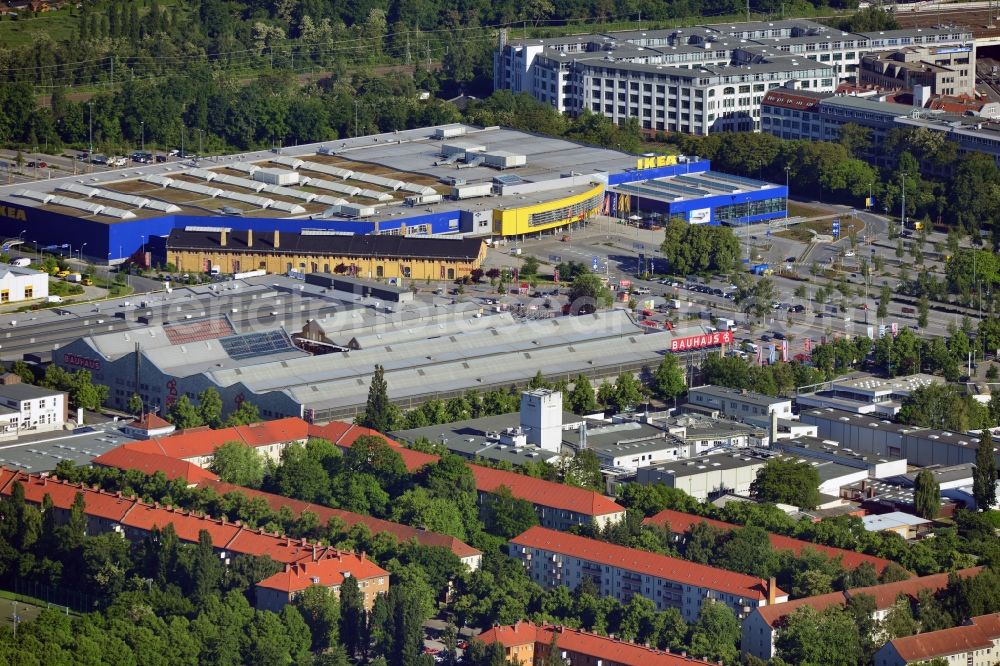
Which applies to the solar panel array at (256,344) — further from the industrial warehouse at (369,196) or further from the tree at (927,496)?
the tree at (927,496)

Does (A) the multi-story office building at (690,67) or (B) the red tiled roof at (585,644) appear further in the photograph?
(A) the multi-story office building at (690,67)

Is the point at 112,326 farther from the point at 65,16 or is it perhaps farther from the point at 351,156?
the point at 65,16

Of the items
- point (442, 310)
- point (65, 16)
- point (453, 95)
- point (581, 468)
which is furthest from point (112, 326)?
point (65, 16)

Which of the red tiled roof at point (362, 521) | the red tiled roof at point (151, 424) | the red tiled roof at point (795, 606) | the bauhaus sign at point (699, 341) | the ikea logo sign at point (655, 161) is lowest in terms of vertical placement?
the red tiled roof at point (795, 606)

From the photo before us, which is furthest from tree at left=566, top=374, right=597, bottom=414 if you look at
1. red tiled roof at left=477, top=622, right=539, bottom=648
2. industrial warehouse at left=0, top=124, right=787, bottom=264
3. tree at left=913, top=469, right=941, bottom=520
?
red tiled roof at left=477, top=622, right=539, bottom=648

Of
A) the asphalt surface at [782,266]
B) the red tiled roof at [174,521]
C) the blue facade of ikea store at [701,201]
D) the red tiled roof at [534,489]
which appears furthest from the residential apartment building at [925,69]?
the red tiled roof at [174,521]

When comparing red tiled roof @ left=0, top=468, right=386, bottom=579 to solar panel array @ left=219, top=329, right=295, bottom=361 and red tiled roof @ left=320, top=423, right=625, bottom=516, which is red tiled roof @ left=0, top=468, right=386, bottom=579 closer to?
red tiled roof @ left=320, top=423, right=625, bottom=516
